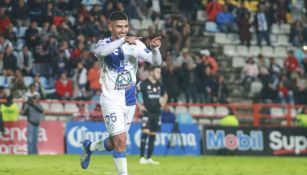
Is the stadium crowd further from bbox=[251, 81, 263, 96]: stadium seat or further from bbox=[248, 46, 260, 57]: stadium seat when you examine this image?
bbox=[248, 46, 260, 57]: stadium seat

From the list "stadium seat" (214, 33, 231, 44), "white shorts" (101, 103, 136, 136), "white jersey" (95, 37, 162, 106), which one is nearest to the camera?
"white shorts" (101, 103, 136, 136)

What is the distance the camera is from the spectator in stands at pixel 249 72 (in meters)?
33.2

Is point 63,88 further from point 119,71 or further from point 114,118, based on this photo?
point 114,118

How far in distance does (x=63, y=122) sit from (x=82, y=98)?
218cm

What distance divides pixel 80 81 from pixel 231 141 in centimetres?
556

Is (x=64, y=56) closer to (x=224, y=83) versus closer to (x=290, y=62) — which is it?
(x=224, y=83)

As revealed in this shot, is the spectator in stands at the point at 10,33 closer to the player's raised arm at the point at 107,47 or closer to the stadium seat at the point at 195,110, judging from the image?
the stadium seat at the point at 195,110

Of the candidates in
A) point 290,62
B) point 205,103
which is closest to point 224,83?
point 205,103

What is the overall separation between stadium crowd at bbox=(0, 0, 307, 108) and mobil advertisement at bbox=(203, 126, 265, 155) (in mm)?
2505

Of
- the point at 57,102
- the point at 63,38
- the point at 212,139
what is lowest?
the point at 212,139

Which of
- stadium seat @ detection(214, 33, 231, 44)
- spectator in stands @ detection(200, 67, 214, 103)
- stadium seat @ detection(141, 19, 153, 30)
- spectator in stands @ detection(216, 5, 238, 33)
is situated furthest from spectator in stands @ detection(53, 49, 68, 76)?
spectator in stands @ detection(216, 5, 238, 33)

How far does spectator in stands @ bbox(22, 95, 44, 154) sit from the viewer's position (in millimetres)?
25812

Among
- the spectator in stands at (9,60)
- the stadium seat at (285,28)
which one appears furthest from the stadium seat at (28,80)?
the stadium seat at (285,28)

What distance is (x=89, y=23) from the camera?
102 ft
